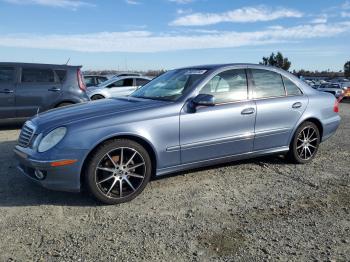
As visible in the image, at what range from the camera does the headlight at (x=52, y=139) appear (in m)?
4.10

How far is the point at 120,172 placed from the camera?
14.2 ft

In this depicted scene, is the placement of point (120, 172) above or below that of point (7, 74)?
below

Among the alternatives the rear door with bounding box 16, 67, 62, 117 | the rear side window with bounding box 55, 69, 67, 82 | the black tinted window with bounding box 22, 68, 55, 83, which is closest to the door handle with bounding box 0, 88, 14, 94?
the rear door with bounding box 16, 67, 62, 117

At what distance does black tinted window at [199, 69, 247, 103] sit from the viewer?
16.6 ft

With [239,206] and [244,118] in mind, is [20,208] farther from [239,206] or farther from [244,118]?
[244,118]

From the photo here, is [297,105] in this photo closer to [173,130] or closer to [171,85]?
[171,85]

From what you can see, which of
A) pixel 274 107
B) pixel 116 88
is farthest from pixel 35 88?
pixel 116 88

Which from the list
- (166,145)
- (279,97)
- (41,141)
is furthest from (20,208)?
(279,97)

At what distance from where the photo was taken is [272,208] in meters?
4.24

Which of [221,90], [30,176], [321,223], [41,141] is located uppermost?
[221,90]

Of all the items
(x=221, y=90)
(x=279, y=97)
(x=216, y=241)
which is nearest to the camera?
(x=216, y=241)

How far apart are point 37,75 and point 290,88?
6301mm

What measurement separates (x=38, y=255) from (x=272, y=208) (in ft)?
8.07

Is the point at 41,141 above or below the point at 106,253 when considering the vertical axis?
above
